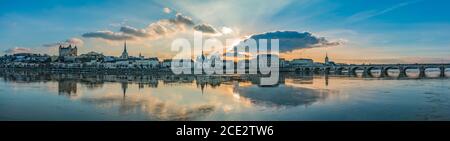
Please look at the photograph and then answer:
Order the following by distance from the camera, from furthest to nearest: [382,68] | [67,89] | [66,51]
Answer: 1. [66,51]
2. [382,68]
3. [67,89]

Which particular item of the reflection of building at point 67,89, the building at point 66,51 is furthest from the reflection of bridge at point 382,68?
the building at point 66,51

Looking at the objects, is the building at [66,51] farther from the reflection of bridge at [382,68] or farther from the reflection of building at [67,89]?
the reflection of building at [67,89]

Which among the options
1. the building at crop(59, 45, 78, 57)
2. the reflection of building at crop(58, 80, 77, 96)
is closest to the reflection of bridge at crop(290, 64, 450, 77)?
the reflection of building at crop(58, 80, 77, 96)

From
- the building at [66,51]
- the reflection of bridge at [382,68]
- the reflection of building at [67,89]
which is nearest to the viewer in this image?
the reflection of building at [67,89]

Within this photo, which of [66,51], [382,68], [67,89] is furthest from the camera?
[66,51]

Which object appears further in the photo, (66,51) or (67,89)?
(66,51)

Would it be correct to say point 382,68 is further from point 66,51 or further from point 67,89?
point 66,51

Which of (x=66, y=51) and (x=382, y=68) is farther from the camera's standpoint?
(x=66, y=51)

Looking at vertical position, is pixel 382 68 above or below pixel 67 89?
above

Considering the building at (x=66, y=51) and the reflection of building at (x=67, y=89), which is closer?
the reflection of building at (x=67, y=89)

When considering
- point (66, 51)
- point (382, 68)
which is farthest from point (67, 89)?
point (66, 51)

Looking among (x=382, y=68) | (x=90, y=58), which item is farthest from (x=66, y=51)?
(x=382, y=68)
